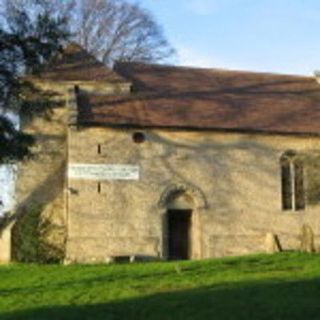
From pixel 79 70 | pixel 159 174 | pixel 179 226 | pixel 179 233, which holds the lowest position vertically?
pixel 179 233

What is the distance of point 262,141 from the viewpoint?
3475cm

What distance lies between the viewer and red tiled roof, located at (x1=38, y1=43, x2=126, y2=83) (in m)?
34.7

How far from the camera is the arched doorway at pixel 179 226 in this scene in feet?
110

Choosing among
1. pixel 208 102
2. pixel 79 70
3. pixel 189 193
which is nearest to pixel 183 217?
pixel 189 193

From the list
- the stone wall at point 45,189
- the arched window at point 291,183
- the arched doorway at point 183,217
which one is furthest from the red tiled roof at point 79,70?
the arched window at point 291,183

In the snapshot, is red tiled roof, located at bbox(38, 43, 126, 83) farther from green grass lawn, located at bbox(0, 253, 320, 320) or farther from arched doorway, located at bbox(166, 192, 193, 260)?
green grass lawn, located at bbox(0, 253, 320, 320)

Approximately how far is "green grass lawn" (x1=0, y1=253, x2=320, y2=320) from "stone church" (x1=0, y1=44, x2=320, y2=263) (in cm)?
535

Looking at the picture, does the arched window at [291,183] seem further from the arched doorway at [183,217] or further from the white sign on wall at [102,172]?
the white sign on wall at [102,172]

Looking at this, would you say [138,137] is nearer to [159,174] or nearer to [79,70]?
[159,174]

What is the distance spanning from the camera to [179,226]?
33.9m

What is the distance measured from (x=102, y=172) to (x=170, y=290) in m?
13.0

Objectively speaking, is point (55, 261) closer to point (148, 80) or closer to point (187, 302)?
point (148, 80)

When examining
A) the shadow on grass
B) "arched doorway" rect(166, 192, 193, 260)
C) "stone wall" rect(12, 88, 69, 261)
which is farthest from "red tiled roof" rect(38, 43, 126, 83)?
→ the shadow on grass

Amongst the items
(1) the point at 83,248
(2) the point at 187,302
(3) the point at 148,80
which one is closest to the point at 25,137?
(2) the point at 187,302
